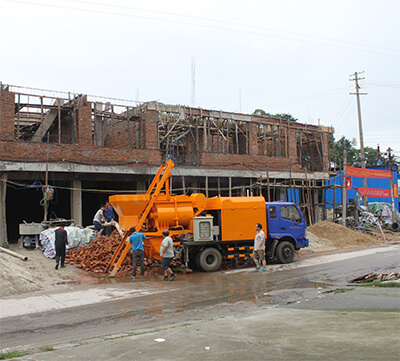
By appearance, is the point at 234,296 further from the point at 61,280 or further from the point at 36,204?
the point at 36,204

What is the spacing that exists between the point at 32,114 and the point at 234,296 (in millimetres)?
18947

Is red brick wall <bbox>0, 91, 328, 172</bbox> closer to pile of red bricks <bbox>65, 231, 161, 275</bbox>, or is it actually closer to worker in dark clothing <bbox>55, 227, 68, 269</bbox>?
pile of red bricks <bbox>65, 231, 161, 275</bbox>

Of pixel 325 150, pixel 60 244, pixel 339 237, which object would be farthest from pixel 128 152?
pixel 325 150

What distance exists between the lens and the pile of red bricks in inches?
617

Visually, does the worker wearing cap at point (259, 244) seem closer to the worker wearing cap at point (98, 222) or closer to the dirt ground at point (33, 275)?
the dirt ground at point (33, 275)

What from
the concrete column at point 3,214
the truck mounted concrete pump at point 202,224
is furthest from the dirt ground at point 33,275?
the concrete column at point 3,214

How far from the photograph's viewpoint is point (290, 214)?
17375 millimetres

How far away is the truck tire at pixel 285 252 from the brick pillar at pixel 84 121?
11648 mm

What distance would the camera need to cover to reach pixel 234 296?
1091cm

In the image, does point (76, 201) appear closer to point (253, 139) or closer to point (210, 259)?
point (210, 259)

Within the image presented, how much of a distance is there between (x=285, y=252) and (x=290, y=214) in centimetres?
155

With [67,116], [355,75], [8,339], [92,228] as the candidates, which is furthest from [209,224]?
[355,75]

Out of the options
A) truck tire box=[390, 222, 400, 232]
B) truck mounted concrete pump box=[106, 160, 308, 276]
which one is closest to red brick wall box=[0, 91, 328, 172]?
truck mounted concrete pump box=[106, 160, 308, 276]

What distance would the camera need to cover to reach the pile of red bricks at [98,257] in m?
15.7
